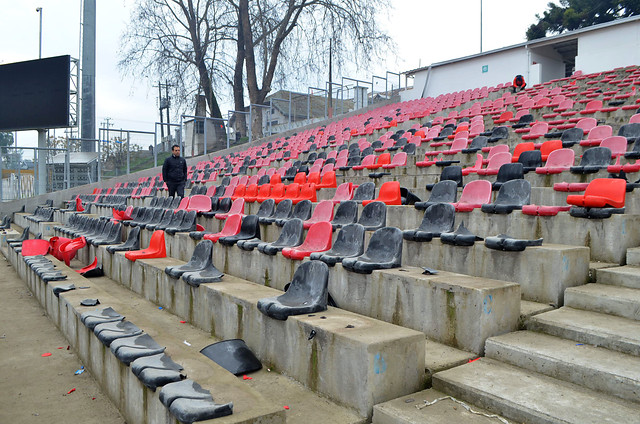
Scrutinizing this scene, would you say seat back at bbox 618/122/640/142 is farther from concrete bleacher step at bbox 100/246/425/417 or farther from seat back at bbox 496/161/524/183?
concrete bleacher step at bbox 100/246/425/417

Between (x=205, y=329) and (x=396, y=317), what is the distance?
1.85 m

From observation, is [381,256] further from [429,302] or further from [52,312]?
[52,312]

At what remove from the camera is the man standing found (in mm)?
10164

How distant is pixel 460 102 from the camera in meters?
16.3

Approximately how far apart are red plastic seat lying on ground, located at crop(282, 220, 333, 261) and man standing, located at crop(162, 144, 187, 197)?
5.94m

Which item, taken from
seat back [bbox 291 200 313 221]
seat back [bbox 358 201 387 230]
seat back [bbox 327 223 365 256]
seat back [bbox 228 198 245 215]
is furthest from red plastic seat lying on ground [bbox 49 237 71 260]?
seat back [bbox 327 223 365 256]

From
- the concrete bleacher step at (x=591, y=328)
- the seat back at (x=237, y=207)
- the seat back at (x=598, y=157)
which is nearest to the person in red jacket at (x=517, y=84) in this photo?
the seat back at (x=598, y=157)

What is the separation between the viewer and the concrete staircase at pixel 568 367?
7.68 ft

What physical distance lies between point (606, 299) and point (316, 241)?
8.44 ft

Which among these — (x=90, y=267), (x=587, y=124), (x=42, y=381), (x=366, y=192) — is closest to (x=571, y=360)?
(x=42, y=381)

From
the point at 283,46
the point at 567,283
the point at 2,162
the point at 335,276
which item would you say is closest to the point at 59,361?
the point at 335,276

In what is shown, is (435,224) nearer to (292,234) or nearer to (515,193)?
(515,193)

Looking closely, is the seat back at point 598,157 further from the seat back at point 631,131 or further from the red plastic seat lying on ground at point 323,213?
the red plastic seat lying on ground at point 323,213

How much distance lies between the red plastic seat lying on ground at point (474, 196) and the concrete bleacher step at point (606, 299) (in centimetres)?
158
